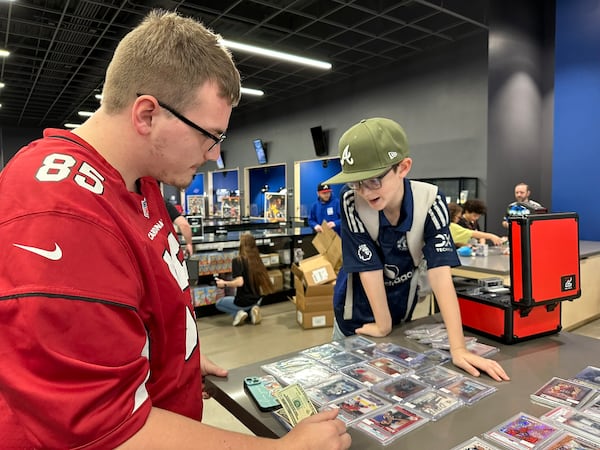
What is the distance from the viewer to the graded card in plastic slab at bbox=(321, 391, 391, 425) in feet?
3.19

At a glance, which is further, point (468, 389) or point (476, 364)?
point (476, 364)

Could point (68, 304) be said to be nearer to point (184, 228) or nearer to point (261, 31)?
point (184, 228)

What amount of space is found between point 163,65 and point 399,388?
96cm

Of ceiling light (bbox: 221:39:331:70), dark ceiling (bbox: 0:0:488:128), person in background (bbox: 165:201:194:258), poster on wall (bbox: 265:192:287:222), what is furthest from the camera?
poster on wall (bbox: 265:192:287:222)

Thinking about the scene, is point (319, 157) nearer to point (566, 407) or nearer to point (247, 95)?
point (247, 95)

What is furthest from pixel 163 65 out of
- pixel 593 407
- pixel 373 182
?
pixel 593 407

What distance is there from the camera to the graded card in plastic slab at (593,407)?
955 millimetres

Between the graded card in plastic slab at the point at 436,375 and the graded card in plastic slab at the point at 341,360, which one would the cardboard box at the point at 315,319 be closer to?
the graded card in plastic slab at the point at 341,360

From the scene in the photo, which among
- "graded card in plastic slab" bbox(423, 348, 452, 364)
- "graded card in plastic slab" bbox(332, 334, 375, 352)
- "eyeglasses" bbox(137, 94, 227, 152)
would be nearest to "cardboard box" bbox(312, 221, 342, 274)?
"graded card in plastic slab" bbox(332, 334, 375, 352)

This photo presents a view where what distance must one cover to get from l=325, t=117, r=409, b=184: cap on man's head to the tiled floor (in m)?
2.59

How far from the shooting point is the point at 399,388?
1.11 metres

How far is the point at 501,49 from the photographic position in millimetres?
6223

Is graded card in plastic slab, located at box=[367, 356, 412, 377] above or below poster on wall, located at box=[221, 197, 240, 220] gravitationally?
below

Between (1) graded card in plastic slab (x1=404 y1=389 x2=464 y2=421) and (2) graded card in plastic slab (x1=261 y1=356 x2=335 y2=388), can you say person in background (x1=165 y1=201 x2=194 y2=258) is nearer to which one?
(2) graded card in plastic slab (x1=261 y1=356 x2=335 y2=388)
